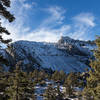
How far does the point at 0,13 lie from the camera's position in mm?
9047

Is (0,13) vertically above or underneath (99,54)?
above

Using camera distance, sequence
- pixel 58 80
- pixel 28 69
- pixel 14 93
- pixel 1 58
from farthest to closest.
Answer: pixel 28 69 < pixel 58 80 < pixel 14 93 < pixel 1 58

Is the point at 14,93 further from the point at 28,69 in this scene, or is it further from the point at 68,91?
the point at 28,69

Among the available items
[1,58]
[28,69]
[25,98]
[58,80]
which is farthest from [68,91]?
[28,69]

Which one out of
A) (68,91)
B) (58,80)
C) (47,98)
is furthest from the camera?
(58,80)

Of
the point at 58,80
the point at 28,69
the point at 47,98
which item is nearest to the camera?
the point at 47,98

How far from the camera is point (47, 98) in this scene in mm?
34688

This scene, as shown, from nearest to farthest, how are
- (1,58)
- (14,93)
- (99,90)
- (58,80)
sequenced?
1. (1,58)
2. (99,90)
3. (14,93)
4. (58,80)

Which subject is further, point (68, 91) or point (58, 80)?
point (58, 80)

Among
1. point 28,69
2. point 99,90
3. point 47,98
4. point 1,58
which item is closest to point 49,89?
point 47,98

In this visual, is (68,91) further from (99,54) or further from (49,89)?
(99,54)

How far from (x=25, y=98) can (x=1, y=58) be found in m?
15.0

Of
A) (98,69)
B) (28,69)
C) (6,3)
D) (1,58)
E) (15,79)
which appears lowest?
(28,69)

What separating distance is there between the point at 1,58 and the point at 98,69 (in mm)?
10159
